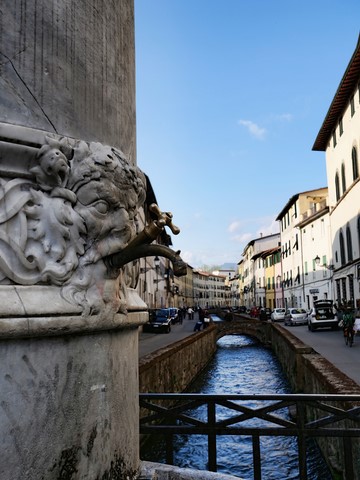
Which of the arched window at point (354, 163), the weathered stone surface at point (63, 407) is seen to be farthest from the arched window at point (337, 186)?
the weathered stone surface at point (63, 407)

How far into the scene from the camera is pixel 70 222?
1.66 meters

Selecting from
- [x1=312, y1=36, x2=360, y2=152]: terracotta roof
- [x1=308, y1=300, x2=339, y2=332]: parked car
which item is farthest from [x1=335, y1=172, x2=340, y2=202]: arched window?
[x1=308, y1=300, x2=339, y2=332]: parked car

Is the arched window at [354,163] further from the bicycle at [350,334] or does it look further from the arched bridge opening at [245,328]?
the arched bridge opening at [245,328]

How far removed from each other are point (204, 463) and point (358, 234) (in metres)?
19.2

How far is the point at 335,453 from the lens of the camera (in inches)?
297

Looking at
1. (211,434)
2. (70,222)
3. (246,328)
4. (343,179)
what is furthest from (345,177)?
(70,222)

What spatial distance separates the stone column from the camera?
1527 mm

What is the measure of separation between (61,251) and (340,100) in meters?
29.5

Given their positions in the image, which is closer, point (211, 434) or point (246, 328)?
point (211, 434)

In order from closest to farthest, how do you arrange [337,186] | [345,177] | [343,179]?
1. [345,177]
2. [343,179]
3. [337,186]

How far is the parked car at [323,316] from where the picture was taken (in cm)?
2853

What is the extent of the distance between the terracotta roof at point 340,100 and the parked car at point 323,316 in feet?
Result: 37.3

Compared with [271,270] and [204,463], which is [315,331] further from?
[271,270]

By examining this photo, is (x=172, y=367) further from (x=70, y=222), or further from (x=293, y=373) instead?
(x=70, y=222)
